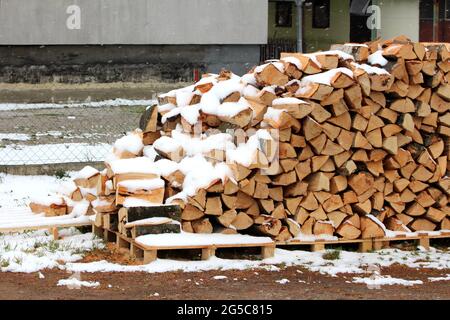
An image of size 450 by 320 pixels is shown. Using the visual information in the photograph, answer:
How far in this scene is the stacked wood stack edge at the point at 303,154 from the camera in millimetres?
9812

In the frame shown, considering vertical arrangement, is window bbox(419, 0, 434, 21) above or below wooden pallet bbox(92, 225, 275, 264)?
above

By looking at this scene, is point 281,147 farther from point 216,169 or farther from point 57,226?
point 57,226

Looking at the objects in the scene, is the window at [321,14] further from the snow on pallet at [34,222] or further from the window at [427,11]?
the snow on pallet at [34,222]

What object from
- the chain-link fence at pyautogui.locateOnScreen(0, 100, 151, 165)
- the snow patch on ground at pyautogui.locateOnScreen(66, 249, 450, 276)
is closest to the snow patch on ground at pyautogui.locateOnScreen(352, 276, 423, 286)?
the snow patch on ground at pyautogui.locateOnScreen(66, 249, 450, 276)

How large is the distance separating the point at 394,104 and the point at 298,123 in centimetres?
120

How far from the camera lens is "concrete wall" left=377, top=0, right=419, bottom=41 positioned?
30.1 meters

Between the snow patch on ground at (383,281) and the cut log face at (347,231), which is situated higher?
the cut log face at (347,231)

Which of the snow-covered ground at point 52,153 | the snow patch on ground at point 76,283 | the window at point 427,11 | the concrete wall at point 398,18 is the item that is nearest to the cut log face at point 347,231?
the snow patch on ground at point 76,283

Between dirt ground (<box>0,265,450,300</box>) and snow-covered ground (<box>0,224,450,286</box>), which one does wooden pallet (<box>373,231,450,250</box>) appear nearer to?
snow-covered ground (<box>0,224,450,286</box>)

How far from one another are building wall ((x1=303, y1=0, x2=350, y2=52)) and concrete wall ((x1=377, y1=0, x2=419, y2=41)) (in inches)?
83.9

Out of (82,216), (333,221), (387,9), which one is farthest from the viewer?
(387,9)

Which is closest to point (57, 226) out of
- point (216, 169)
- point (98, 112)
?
point (216, 169)

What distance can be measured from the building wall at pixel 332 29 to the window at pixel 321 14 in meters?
0.14

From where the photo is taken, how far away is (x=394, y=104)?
34.5 feet
